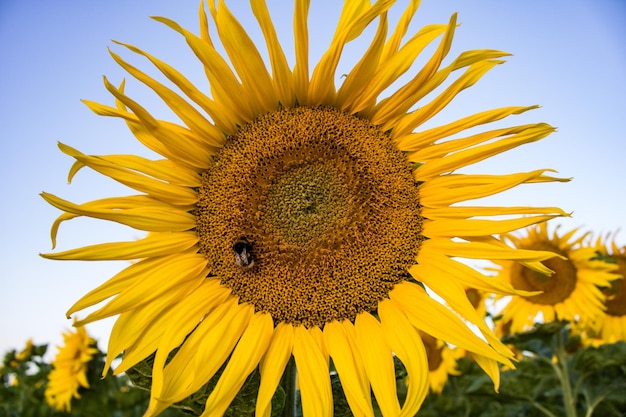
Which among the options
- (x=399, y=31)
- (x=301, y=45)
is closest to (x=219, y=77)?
(x=301, y=45)

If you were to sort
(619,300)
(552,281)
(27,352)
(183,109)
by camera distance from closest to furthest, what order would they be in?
1. (183,109)
2. (552,281)
3. (619,300)
4. (27,352)

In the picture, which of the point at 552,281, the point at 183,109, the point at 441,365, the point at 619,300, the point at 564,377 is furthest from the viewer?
the point at 441,365

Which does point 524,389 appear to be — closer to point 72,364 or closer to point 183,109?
point 183,109

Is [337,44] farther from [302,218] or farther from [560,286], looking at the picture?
[560,286]

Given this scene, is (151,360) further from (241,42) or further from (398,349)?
(241,42)

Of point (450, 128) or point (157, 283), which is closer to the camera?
point (157, 283)

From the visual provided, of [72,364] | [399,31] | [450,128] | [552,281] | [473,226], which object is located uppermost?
[399,31]

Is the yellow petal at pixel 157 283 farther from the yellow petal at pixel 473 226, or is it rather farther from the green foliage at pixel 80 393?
the green foliage at pixel 80 393

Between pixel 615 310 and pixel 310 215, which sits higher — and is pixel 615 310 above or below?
below
